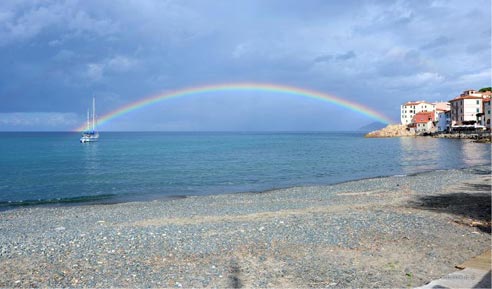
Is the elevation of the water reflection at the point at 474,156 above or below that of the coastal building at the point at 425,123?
below

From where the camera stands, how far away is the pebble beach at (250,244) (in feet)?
32.8

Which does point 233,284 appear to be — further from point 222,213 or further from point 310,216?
point 222,213

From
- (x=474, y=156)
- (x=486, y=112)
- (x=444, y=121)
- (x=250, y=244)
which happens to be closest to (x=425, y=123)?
(x=444, y=121)

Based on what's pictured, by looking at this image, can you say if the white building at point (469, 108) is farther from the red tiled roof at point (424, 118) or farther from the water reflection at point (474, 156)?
the water reflection at point (474, 156)

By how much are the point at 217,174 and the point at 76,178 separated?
51.6 ft

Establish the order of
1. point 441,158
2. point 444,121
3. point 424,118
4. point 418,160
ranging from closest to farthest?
point 418,160 < point 441,158 < point 444,121 < point 424,118

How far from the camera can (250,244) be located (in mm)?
12930

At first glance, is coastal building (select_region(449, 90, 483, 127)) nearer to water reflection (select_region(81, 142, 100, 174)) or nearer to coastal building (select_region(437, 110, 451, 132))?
coastal building (select_region(437, 110, 451, 132))

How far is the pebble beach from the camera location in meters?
9.98

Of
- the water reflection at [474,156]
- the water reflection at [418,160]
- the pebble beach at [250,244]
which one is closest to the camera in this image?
the pebble beach at [250,244]

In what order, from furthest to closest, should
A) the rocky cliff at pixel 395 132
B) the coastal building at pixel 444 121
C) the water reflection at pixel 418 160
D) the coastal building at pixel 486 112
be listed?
the rocky cliff at pixel 395 132
the coastal building at pixel 444 121
the coastal building at pixel 486 112
the water reflection at pixel 418 160

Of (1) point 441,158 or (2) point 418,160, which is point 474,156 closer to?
(1) point 441,158

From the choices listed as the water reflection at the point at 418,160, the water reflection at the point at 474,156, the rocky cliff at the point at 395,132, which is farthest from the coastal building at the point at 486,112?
the water reflection at the point at 418,160

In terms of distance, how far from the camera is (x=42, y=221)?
1972 cm
